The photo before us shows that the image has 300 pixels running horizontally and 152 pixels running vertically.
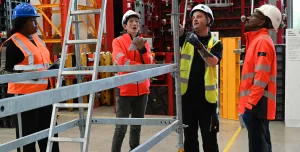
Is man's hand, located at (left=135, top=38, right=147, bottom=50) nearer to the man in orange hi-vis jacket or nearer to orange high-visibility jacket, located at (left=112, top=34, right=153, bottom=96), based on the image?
orange high-visibility jacket, located at (left=112, top=34, right=153, bottom=96)

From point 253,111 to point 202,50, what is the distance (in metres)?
0.81

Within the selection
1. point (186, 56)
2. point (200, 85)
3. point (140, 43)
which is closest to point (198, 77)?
point (200, 85)

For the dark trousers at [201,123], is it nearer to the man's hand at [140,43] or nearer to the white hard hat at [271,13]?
the man's hand at [140,43]

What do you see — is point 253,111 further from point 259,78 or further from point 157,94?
point 157,94

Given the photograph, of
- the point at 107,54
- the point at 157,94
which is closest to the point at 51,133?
the point at 157,94

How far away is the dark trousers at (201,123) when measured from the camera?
383 centimetres

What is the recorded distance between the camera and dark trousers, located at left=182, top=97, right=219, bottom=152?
383 cm

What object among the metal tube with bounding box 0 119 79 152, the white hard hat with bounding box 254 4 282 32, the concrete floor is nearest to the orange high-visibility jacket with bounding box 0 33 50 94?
the metal tube with bounding box 0 119 79 152

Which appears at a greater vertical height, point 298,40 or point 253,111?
point 298,40

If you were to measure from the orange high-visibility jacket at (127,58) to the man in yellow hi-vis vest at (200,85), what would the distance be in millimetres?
567

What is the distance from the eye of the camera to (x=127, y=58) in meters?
4.29

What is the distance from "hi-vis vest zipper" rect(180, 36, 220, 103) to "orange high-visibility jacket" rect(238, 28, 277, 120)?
0.30m

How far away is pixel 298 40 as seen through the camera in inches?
262

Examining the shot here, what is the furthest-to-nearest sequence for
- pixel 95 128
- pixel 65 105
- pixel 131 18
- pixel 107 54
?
pixel 107 54, pixel 95 128, pixel 131 18, pixel 65 105
